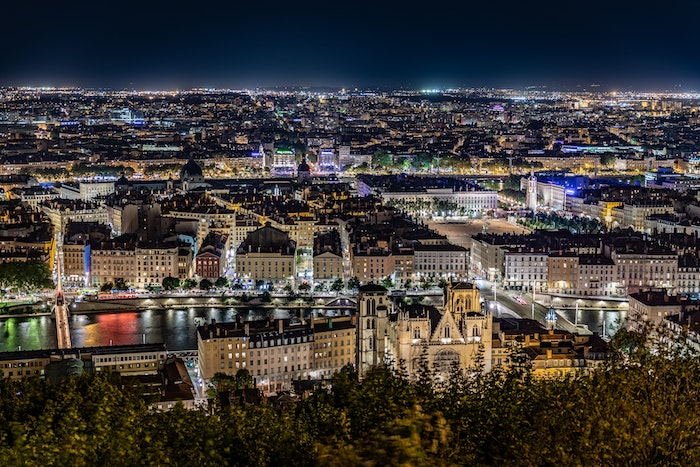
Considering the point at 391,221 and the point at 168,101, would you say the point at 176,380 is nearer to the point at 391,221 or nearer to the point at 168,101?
the point at 391,221

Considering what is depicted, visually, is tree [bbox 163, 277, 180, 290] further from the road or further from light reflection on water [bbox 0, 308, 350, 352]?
the road

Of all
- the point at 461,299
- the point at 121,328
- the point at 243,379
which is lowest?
the point at 243,379

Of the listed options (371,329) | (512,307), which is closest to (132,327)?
(371,329)

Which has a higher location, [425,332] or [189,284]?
[189,284]

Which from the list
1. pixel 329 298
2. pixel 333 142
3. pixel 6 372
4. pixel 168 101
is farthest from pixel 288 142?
pixel 168 101

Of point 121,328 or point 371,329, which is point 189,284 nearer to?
point 121,328
